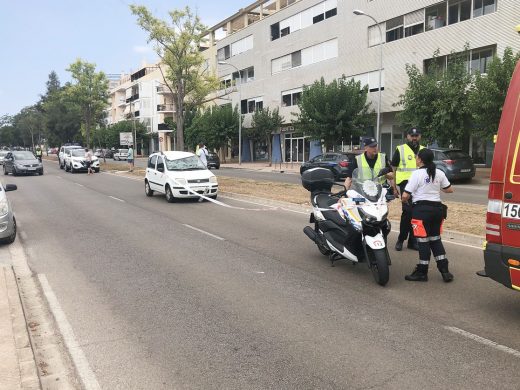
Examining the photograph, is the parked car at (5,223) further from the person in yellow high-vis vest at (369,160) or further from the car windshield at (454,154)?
the car windshield at (454,154)

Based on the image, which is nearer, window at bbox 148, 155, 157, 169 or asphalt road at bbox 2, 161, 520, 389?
asphalt road at bbox 2, 161, 520, 389

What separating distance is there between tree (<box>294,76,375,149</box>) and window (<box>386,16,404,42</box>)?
12.4ft

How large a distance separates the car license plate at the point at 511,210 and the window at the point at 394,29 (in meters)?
30.7

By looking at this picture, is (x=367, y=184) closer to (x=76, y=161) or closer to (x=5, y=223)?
(x=5, y=223)

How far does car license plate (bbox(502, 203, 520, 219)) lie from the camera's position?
14.6ft

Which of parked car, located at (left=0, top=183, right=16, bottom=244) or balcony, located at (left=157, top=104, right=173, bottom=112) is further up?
balcony, located at (left=157, top=104, right=173, bottom=112)

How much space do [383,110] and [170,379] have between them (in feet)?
107

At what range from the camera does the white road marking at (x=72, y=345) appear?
12.5 ft

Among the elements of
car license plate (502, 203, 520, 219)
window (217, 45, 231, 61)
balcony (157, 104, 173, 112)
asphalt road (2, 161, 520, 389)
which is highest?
window (217, 45, 231, 61)

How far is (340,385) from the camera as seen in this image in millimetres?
3615

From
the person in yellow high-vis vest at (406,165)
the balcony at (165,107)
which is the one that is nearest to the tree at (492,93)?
the person in yellow high-vis vest at (406,165)

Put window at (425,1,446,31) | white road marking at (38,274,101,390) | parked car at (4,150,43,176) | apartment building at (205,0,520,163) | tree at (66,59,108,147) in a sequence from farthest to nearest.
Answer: tree at (66,59,108,147), parked car at (4,150,43,176), window at (425,1,446,31), apartment building at (205,0,520,163), white road marking at (38,274,101,390)

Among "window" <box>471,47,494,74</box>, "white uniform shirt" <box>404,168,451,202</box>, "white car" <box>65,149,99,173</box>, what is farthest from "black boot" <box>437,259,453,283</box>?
"white car" <box>65,149,99,173</box>

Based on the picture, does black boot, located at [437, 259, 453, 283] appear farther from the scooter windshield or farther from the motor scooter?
the scooter windshield
